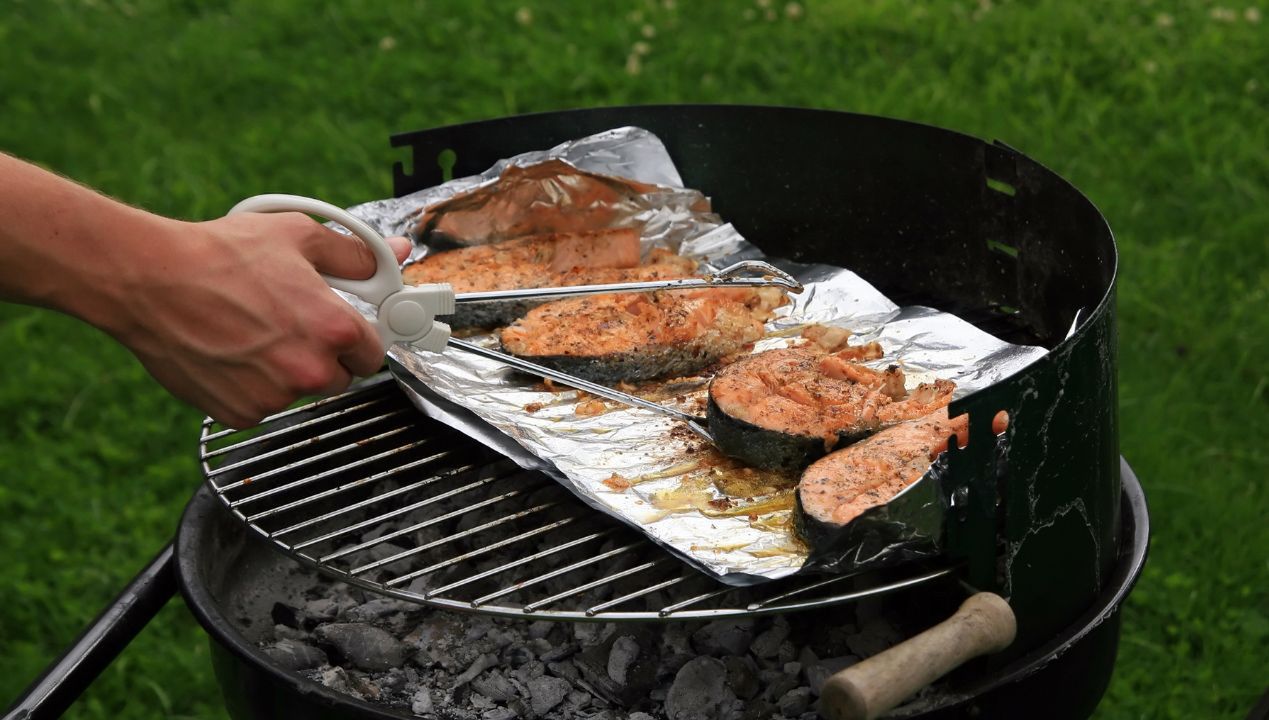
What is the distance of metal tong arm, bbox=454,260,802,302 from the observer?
2.38 meters

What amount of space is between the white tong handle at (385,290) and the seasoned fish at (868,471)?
63 cm

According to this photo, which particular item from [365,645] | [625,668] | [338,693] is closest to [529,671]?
[625,668]

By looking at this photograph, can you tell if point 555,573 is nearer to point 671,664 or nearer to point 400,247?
point 671,664

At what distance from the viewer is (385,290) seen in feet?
6.38

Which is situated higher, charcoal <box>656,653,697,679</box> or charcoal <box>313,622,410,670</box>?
charcoal <box>656,653,697,679</box>

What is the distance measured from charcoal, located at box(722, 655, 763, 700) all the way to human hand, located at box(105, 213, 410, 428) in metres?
0.80

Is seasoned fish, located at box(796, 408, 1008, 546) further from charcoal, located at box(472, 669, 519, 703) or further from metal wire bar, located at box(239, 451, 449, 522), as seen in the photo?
metal wire bar, located at box(239, 451, 449, 522)

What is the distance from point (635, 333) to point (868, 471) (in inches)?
27.9

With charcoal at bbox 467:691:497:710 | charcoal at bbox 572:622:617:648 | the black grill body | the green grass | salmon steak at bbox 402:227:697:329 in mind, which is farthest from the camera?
the green grass

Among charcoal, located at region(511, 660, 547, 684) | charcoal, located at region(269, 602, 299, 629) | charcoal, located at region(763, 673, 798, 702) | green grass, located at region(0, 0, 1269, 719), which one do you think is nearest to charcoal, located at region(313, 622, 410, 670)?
charcoal, located at region(269, 602, 299, 629)

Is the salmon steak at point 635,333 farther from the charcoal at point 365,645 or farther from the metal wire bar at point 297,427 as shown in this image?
the charcoal at point 365,645

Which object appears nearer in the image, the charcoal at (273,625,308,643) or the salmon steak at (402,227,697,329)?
the charcoal at (273,625,308,643)

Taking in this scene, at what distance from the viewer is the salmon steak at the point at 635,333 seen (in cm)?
251

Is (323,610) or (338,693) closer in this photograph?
(338,693)
